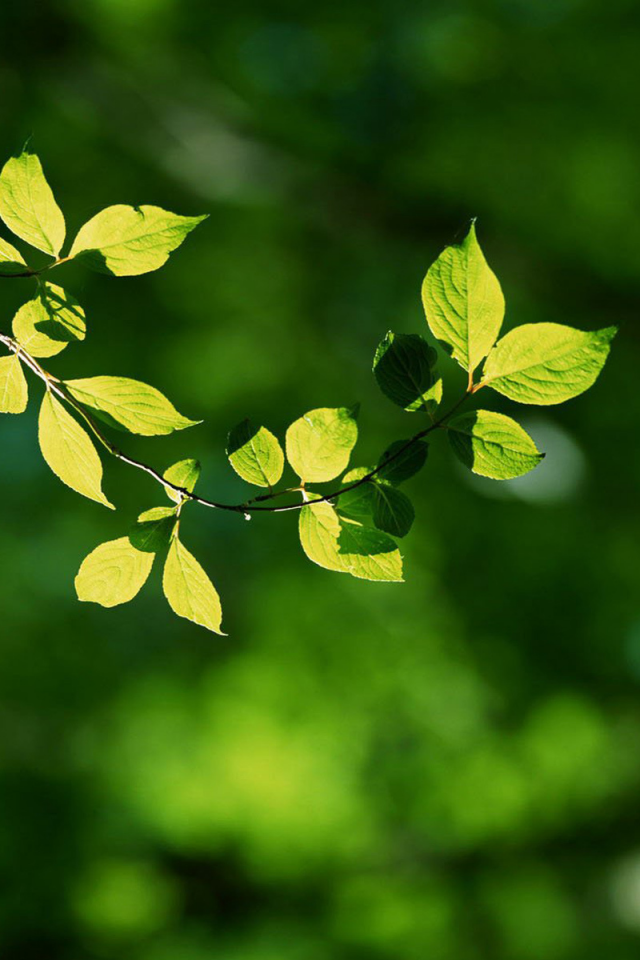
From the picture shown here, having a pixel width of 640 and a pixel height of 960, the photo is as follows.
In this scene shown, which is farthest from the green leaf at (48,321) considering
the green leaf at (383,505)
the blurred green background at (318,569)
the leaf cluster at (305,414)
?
the blurred green background at (318,569)

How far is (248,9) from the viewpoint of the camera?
3.76 m

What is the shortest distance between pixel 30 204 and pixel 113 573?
9.5 inches

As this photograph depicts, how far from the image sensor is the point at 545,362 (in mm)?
475

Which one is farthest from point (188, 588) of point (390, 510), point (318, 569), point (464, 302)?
point (318, 569)

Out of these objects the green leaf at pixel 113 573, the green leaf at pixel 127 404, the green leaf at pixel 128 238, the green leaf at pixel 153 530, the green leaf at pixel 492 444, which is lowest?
the green leaf at pixel 113 573

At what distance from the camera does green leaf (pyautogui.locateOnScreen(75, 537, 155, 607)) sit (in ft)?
1.77

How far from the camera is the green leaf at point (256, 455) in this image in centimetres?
53

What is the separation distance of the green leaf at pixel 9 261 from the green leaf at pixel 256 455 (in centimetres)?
17

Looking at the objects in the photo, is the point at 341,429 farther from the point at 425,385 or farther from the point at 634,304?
the point at 634,304

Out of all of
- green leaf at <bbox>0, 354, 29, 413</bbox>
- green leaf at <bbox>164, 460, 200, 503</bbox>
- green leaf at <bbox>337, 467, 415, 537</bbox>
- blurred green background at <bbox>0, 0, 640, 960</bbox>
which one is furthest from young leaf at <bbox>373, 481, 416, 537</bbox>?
blurred green background at <bbox>0, 0, 640, 960</bbox>

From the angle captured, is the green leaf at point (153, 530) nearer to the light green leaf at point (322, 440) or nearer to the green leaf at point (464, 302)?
the light green leaf at point (322, 440)

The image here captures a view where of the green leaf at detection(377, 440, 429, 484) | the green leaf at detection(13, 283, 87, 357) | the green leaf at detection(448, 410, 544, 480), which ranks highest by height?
the green leaf at detection(448, 410, 544, 480)

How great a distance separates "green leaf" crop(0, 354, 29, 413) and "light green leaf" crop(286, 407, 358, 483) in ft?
0.59

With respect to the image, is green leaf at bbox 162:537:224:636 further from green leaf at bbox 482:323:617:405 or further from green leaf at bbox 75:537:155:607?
green leaf at bbox 482:323:617:405
